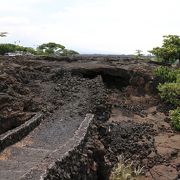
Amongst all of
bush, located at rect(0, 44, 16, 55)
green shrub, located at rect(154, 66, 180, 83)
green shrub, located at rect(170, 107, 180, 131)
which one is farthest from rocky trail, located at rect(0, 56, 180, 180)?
bush, located at rect(0, 44, 16, 55)

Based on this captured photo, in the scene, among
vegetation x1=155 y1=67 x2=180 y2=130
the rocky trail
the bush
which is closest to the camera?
the rocky trail

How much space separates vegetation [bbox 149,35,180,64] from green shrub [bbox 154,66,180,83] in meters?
3.43

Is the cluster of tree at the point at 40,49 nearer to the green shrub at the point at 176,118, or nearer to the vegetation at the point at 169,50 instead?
the vegetation at the point at 169,50

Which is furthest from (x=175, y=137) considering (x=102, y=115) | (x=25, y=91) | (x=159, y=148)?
(x=25, y=91)

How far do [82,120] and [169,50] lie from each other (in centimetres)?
1296

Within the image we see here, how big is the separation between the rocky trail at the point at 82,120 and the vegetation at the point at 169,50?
3.71 feet

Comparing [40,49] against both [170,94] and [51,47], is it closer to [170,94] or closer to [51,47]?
Result: [51,47]

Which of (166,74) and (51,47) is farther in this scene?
(51,47)

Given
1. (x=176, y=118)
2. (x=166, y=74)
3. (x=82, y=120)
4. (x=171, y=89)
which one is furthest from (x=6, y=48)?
(x=82, y=120)

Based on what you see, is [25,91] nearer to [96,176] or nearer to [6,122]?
[6,122]

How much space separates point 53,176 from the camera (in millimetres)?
9711

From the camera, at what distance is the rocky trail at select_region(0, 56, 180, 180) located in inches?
459

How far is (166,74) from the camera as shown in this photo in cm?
2428

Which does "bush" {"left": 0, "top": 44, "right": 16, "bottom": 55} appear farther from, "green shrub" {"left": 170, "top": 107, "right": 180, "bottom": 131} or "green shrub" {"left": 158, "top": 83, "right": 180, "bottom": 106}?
"green shrub" {"left": 170, "top": 107, "right": 180, "bottom": 131}
